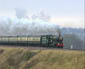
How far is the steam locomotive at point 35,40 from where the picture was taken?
5552 centimetres

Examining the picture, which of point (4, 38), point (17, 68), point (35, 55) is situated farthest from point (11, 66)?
point (4, 38)

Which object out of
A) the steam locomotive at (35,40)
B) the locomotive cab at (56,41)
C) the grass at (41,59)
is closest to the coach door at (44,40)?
the steam locomotive at (35,40)

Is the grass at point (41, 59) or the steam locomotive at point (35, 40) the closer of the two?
the grass at point (41, 59)

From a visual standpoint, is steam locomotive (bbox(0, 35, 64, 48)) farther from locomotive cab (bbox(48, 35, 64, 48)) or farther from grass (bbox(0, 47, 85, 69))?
grass (bbox(0, 47, 85, 69))

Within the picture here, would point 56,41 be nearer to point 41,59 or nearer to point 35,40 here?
point 35,40

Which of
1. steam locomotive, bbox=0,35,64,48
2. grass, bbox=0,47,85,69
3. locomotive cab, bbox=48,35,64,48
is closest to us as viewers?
grass, bbox=0,47,85,69

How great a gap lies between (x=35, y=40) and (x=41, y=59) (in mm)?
17030

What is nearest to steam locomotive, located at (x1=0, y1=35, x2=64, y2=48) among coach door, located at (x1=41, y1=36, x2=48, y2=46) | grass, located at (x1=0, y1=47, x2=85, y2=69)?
coach door, located at (x1=41, y1=36, x2=48, y2=46)

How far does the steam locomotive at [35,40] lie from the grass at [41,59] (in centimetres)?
804

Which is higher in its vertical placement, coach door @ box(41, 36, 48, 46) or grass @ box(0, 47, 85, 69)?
coach door @ box(41, 36, 48, 46)

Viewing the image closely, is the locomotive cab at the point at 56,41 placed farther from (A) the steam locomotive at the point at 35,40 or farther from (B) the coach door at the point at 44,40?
(B) the coach door at the point at 44,40

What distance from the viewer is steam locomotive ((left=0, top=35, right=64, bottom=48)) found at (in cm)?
5552

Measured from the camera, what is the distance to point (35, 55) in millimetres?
47094

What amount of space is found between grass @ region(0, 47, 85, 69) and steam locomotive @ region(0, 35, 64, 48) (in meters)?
8.04
